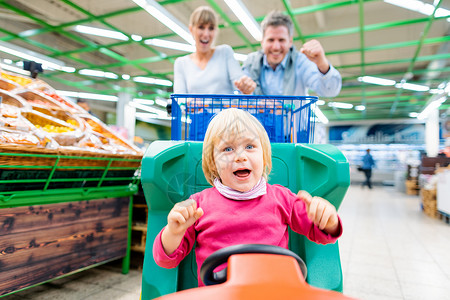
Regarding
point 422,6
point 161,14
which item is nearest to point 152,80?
point 161,14

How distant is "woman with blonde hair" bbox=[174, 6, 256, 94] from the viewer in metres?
1.82

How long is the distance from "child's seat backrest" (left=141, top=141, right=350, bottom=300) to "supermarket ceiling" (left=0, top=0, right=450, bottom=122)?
196 inches

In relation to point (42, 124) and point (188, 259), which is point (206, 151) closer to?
point (188, 259)

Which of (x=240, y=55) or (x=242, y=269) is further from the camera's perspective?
(x=240, y=55)

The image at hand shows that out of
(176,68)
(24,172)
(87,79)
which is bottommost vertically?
(24,172)

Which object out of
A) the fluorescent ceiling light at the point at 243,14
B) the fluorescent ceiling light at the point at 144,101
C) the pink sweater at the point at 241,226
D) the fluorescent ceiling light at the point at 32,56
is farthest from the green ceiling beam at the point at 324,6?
the fluorescent ceiling light at the point at 144,101

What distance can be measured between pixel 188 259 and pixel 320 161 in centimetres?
72

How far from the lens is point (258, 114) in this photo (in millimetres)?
1420

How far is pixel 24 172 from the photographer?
1.57 meters

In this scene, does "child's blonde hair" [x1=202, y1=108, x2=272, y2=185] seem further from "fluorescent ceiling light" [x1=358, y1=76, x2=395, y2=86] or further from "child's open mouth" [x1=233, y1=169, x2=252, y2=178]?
"fluorescent ceiling light" [x1=358, y1=76, x2=395, y2=86]

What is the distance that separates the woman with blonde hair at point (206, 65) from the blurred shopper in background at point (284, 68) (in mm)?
140

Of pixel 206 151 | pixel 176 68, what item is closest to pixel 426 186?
pixel 176 68

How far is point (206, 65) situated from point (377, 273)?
2186 millimetres

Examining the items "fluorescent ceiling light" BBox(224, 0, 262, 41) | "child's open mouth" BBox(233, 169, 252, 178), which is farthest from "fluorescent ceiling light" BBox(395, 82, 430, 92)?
"child's open mouth" BBox(233, 169, 252, 178)
